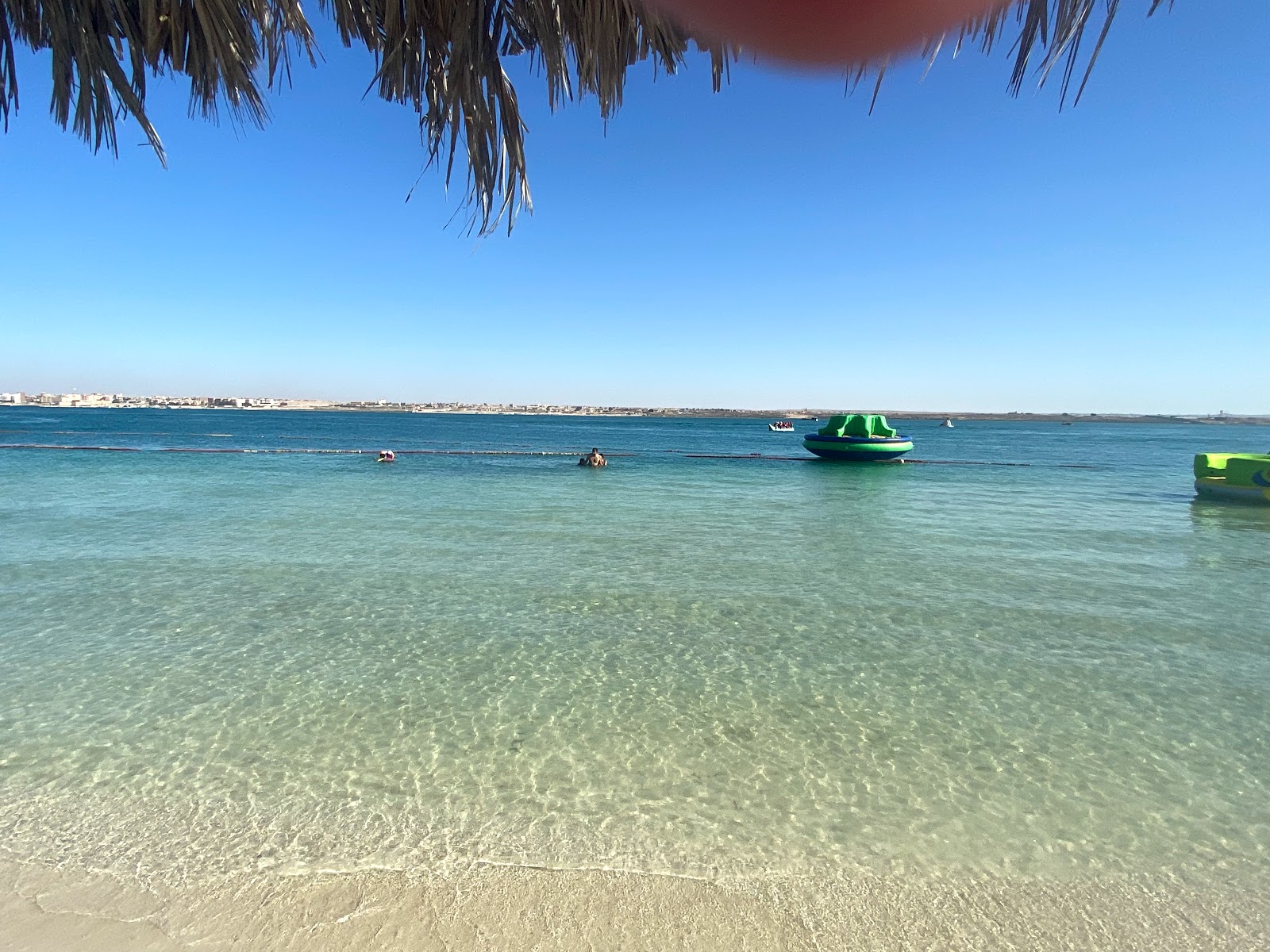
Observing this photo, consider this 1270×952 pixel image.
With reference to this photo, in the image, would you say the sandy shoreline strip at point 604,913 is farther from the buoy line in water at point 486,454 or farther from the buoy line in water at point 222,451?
the buoy line in water at point 222,451

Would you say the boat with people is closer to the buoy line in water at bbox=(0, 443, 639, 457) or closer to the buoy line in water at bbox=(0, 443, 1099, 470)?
the buoy line in water at bbox=(0, 443, 1099, 470)

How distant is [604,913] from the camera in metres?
2.60

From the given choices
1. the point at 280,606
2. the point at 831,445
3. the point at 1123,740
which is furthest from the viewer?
the point at 831,445

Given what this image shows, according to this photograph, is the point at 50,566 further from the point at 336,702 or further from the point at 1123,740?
the point at 1123,740

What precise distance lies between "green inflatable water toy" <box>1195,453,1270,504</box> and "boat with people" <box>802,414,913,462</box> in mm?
11897

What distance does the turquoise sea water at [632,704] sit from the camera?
306 cm

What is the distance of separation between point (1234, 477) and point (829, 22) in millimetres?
20588

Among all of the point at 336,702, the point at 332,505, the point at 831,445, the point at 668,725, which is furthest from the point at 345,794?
the point at 831,445

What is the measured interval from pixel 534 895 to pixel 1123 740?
369 centimetres

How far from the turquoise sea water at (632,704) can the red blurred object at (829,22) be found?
3.69 m

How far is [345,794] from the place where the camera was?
336 centimetres

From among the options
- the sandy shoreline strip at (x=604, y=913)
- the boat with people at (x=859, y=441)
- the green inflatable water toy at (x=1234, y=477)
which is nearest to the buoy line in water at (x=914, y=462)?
the boat with people at (x=859, y=441)

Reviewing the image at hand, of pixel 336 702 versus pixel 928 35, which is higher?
pixel 928 35

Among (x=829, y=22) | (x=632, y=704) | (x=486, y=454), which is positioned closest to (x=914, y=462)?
(x=486, y=454)
